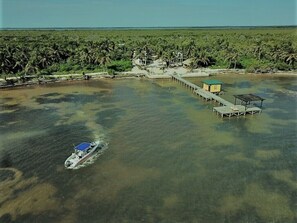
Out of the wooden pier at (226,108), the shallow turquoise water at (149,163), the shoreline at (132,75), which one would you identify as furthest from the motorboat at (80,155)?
the shoreline at (132,75)

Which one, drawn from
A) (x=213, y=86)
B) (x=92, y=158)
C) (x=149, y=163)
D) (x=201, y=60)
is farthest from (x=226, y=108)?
(x=201, y=60)

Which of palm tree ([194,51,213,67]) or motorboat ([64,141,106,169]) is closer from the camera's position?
motorboat ([64,141,106,169])

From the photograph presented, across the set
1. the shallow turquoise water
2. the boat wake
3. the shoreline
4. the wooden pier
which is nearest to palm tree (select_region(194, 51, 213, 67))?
the shoreline

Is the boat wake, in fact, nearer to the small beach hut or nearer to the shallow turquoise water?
the shallow turquoise water

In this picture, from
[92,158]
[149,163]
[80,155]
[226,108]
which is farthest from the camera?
[226,108]

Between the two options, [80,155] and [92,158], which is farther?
[92,158]

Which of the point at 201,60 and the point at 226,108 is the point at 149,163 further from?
the point at 201,60

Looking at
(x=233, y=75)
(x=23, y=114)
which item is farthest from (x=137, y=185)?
(x=233, y=75)

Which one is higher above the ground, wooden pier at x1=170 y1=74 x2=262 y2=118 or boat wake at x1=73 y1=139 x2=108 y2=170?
wooden pier at x1=170 y1=74 x2=262 y2=118

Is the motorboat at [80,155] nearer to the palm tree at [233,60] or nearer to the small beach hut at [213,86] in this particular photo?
the small beach hut at [213,86]
